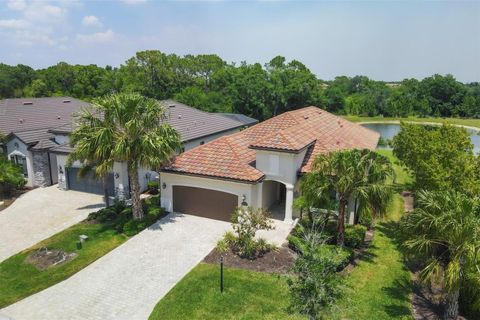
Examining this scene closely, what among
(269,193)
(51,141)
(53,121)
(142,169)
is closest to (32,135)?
(51,141)

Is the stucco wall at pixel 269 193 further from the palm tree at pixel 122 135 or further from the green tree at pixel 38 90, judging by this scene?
the green tree at pixel 38 90

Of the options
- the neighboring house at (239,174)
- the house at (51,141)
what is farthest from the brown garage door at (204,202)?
the house at (51,141)

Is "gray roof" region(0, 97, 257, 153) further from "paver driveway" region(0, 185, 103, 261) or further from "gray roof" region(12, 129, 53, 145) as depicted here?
"paver driveway" region(0, 185, 103, 261)

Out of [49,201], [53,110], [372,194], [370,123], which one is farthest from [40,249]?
[370,123]

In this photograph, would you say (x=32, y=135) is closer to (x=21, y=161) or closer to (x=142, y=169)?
(x=21, y=161)

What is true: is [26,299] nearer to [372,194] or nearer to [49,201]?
[49,201]

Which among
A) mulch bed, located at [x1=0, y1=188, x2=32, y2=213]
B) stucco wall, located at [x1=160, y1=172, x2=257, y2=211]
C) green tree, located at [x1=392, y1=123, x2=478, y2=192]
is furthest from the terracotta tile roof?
mulch bed, located at [x1=0, y1=188, x2=32, y2=213]
